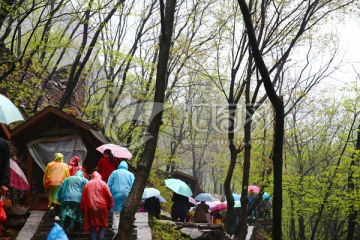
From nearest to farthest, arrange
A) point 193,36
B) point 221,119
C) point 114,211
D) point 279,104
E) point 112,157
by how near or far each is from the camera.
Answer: point 279,104 < point 114,211 < point 112,157 < point 193,36 < point 221,119

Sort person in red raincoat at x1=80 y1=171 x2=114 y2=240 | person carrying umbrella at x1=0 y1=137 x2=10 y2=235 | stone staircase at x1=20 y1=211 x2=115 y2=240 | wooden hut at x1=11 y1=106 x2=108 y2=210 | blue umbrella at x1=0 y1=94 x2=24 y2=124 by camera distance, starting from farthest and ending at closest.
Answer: wooden hut at x1=11 y1=106 x2=108 y2=210, stone staircase at x1=20 y1=211 x2=115 y2=240, person in red raincoat at x1=80 y1=171 x2=114 y2=240, blue umbrella at x1=0 y1=94 x2=24 y2=124, person carrying umbrella at x1=0 y1=137 x2=10 y2=235

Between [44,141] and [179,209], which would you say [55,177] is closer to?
[44,141]

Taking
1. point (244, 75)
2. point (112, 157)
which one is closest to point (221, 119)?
point (244, 75)

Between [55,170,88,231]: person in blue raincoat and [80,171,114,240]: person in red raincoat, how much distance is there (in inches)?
15.5

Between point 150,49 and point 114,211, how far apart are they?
14489mm

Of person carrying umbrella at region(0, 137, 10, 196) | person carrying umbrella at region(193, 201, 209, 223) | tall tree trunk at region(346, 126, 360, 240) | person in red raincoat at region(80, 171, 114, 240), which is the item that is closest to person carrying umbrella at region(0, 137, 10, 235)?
person carrying umbrella at region(0, 137, 10, 196)

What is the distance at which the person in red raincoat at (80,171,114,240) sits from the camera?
29.4 feet

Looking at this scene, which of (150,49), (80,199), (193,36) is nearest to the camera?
(80,199)

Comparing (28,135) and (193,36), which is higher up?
(193,36)

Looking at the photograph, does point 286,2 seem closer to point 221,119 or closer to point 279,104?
point 279,104

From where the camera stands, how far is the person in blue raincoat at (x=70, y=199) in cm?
951

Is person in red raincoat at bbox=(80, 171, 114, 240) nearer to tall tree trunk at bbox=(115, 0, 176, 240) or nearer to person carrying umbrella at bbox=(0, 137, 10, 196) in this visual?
tall tree trunk at bbox=(115, 0, 176, 240)

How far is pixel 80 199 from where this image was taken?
957cm

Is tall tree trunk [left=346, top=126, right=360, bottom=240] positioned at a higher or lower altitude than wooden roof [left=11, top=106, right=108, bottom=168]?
lower
